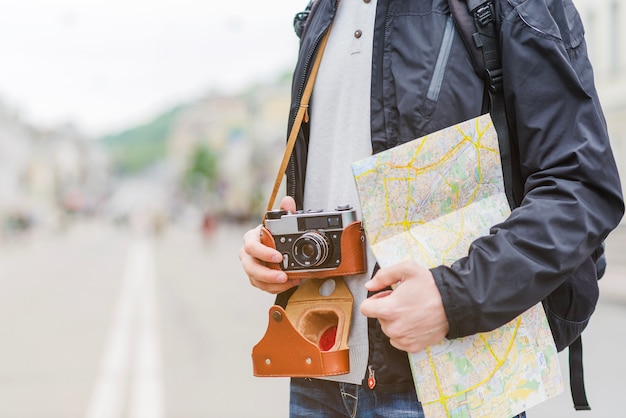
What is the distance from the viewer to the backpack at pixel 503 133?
45.0 inches

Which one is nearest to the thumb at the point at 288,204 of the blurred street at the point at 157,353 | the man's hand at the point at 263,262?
the man's hand at the point at 263,262

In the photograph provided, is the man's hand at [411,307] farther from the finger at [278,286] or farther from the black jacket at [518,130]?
the finger at [278,286]

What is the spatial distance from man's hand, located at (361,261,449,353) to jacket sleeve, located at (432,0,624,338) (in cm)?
2

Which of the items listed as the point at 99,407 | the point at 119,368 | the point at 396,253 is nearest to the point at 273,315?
the point at 396,253

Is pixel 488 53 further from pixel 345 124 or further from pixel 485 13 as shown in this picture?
pixel 345 124

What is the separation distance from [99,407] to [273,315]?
178 inches

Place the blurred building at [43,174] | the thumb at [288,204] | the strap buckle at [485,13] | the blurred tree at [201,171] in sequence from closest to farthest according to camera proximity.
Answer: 1. the strap buckle at [485,13]
2. the thumb at [288,204]
3. the blurred building at [43,174]
4. the blurred tree at [201,171]

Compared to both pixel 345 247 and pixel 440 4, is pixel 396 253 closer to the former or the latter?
pixel 345 247

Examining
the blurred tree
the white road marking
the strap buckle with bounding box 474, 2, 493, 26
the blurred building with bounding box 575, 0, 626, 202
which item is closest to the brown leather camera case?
the strap buckle with bounding box 474, 2, 493, 26

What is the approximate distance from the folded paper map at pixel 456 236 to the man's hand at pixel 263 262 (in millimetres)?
239

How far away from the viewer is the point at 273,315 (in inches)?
49.4

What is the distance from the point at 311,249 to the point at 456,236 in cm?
28

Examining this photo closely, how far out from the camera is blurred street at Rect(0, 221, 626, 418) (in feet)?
17.3

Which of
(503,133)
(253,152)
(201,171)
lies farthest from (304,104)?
(201,171)
